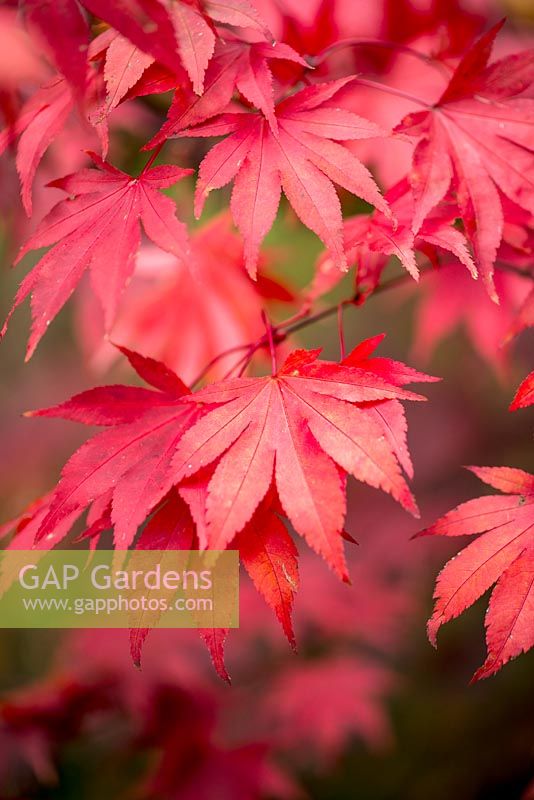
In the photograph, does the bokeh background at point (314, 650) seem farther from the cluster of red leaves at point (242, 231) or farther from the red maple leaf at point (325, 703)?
the cluster of red leaves at point (242, 231)

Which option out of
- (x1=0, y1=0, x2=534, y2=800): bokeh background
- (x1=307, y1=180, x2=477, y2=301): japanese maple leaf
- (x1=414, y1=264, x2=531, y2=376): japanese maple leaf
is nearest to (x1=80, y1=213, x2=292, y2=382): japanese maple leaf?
(x1=0, y1=0, x2=534, y2=800): bokeh background

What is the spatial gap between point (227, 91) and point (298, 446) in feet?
1.13

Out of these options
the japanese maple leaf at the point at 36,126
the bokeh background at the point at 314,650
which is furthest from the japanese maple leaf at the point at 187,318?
the japanese maple leaf at the point at 36,126

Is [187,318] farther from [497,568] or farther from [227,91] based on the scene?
[497,568]

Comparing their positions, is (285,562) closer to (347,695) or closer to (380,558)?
(347,695)

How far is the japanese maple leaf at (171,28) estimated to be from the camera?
60cm

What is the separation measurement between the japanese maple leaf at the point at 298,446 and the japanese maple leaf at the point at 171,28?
27cm

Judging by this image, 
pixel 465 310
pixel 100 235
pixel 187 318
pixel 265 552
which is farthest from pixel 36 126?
pixel 465 310

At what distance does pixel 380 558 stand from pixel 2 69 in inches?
66.0

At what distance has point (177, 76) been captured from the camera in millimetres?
656

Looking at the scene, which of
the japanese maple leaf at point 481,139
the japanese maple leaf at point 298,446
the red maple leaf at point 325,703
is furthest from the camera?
the red maple leaf at point 325,703

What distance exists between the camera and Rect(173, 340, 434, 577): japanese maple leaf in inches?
23.1

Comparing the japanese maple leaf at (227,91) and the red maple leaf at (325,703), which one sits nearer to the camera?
the japanese maple leaf at (227,91)

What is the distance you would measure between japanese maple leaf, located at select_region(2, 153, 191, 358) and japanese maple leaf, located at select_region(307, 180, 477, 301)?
0.18 metres
